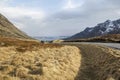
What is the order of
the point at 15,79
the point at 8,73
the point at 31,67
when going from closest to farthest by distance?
the point at 15,79 < the point at 8,73 < the point at 31,67

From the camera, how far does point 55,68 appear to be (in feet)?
86.9

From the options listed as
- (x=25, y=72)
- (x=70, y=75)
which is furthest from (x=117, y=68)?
(x=25, y=72)

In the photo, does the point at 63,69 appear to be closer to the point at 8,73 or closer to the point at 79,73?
the point at 79,73

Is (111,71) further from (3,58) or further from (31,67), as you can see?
(3,58)

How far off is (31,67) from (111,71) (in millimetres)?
6595

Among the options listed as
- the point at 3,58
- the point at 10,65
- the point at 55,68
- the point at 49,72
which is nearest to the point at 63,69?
the point at 55,68

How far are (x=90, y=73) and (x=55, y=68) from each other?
10.7 ft

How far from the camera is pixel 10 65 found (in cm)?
2647

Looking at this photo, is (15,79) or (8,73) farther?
(8,73)

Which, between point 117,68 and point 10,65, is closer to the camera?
point 117,68

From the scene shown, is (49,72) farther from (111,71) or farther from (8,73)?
(111,71)

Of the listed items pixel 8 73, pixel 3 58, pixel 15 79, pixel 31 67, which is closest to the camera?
pixel 15 79

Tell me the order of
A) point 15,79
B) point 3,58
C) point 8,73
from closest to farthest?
point 15,79, point 8,73, point 3,58

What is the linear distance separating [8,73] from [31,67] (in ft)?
8.60
